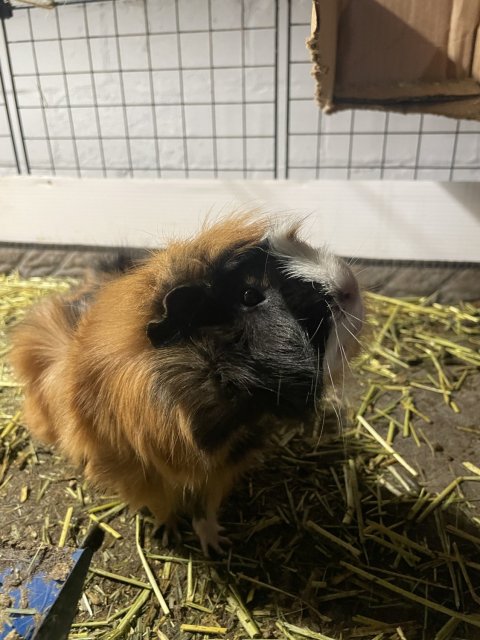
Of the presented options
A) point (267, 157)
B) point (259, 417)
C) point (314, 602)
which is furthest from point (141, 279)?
point (267, 157)

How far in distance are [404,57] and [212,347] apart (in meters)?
1.20

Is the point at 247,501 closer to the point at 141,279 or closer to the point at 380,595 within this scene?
the point at 380,595

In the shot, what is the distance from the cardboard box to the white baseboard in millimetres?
746

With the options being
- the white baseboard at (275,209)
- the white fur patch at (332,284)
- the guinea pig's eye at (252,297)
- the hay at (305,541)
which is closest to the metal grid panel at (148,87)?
the white baseboard at (275,209)

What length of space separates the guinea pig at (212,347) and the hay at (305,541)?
0.68 ft

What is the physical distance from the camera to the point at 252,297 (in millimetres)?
999

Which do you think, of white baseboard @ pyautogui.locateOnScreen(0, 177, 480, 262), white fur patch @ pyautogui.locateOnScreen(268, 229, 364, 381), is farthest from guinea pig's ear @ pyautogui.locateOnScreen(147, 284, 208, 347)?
white baseboard @ pyautogui.locateOnScreen(0, 177, 480, 262)

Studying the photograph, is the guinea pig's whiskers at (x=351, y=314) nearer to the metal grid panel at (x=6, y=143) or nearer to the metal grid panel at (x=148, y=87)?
the metal grid panel at (x=148, y=87)

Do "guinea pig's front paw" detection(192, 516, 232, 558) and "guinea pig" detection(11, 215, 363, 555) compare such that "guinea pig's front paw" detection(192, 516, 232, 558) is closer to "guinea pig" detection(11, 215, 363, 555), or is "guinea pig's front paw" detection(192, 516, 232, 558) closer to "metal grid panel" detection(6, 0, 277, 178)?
"guinea pig" detection(11, 215, 363, 555)

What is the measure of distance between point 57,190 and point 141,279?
1842mm

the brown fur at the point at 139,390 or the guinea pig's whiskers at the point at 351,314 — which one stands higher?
the guinea pig's whiskers at the point at 351,314

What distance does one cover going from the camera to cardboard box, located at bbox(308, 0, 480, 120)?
144cm

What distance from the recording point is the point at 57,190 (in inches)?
104

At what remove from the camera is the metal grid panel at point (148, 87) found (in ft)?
7.75
